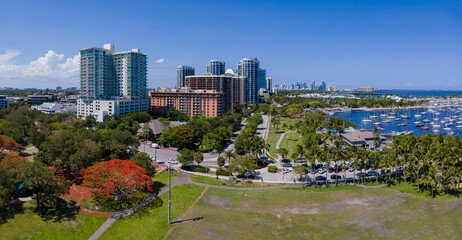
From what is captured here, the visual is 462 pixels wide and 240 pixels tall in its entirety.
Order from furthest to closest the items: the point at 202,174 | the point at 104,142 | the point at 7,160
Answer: the point at 104,142, the point at 202,174, the point at 7,160

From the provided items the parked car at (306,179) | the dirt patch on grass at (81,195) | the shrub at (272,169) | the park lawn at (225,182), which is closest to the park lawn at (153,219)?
the dirt patch on grass at (81,195)

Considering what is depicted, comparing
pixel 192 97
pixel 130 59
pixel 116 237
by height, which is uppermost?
pixel 130 59

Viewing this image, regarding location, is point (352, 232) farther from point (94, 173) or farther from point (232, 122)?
point (232, 122)

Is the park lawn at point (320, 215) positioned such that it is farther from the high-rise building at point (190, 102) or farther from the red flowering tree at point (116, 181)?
the high-rise building at point (190, 102)

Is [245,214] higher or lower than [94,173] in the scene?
lower

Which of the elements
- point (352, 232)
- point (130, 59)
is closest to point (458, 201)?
point (352, 232)

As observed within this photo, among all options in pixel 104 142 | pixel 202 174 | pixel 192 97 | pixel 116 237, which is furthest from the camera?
pixel 192 97

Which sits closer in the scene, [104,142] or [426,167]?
[426,167]

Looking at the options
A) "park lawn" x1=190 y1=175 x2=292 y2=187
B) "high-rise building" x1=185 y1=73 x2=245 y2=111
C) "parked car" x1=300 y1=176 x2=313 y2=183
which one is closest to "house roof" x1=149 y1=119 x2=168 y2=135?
"park lawn" x1=190 y1=175 x2=292 y2=187
